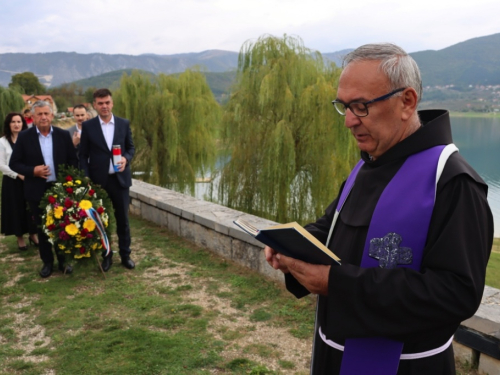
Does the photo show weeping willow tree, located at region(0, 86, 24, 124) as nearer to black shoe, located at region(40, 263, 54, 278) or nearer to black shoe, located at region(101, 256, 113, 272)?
black shoe, located at region(40, 263, 54, 278)

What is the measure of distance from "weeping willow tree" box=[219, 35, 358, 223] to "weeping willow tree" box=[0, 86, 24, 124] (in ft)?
60.5

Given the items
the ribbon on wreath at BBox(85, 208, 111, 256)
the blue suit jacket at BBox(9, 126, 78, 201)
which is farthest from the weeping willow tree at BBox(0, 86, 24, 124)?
the ribbon on wreath at BBox(85, 208, 111, 256)

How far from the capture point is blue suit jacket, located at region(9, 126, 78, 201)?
16.5 feet

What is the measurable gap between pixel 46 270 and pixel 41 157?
1.32 m

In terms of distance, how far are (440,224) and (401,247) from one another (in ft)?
0.46

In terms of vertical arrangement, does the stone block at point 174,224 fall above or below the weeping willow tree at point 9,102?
below

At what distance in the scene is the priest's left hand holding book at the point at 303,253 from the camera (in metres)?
1.44

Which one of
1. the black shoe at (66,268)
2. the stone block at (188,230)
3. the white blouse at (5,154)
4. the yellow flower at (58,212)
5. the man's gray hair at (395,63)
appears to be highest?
the man's gray hair at (395,63)

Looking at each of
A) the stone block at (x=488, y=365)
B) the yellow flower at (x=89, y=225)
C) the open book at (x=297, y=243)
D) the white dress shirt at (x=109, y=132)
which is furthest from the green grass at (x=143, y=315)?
the open book at (x=297, y=243)

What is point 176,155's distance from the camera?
16359 millimetres

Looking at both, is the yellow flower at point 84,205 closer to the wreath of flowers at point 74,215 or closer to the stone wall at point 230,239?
the wreath of flowers at point 74,215

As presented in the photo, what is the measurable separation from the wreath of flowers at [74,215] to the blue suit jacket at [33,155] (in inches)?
5.7

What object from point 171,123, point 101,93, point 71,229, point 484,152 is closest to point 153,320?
point 71,229

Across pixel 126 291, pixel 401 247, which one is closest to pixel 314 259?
pixel 401 247
